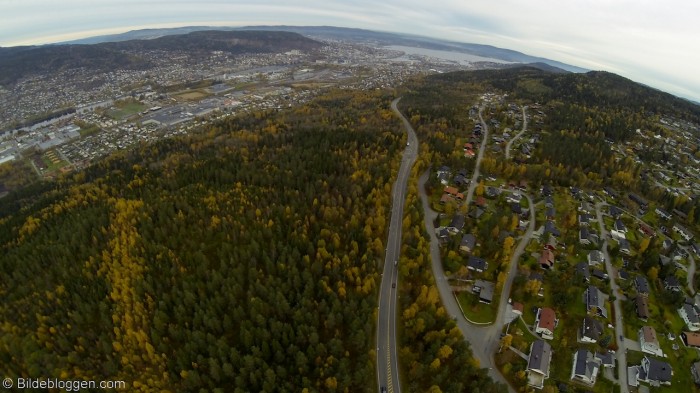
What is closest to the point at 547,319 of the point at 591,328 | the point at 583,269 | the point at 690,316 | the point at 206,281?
the point at 591,328

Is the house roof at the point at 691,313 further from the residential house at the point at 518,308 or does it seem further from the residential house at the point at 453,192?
the residential house at the point at 453,192

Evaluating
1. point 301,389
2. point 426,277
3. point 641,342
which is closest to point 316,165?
point 426,277

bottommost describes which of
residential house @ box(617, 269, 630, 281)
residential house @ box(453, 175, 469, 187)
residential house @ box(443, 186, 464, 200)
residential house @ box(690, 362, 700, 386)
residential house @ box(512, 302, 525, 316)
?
residential house @ box(690, 362, 700, 386)

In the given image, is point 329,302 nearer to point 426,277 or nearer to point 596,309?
point 426,277

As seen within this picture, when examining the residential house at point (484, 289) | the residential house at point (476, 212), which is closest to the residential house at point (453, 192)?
the residential house at point (476, 212)

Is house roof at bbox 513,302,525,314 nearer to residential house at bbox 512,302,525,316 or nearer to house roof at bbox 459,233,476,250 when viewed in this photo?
residential house at bbox 512,302,525,316

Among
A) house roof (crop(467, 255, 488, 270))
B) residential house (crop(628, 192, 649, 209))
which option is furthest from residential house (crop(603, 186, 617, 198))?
house roof (crop(467, 255, 488, 270))

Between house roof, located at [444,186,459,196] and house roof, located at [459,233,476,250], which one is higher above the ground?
house roof, located at [444,186,459,196]
